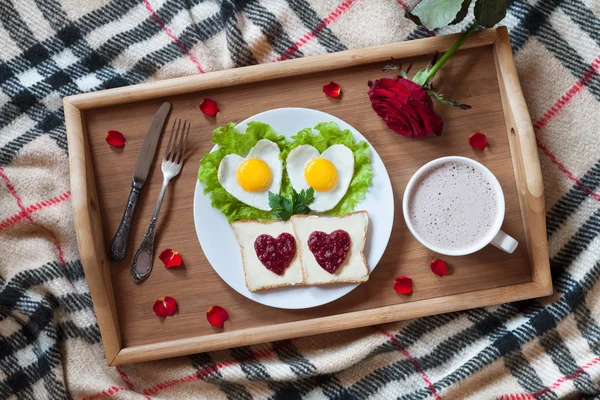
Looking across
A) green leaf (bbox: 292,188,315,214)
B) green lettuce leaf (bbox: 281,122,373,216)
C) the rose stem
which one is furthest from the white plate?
the rose stem

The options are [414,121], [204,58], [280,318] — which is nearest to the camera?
[414,121]

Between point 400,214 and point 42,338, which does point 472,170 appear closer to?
point 400,214

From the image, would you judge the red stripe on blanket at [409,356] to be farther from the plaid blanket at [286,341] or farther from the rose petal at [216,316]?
the rose petal at [216,316]

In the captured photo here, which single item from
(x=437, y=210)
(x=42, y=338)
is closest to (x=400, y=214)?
(x=437, y=210)

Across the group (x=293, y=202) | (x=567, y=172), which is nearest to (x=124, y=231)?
(x=293, y=202)

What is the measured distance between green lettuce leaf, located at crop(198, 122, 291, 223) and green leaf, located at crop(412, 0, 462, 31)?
18.2 inches

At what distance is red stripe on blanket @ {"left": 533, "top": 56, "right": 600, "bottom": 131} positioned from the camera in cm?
169

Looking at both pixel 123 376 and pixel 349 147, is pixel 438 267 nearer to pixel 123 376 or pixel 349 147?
pixel 349 147

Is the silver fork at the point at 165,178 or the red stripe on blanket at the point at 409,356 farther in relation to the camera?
the red stripe on blanket at the point at 409,356

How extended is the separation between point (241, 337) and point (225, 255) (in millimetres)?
219

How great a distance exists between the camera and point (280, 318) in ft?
5.37

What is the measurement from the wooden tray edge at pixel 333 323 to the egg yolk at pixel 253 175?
0.37 metres

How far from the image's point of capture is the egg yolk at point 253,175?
1574mm

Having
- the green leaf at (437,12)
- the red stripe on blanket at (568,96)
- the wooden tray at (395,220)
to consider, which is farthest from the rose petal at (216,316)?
the red stripe on blanket at (568,96)
